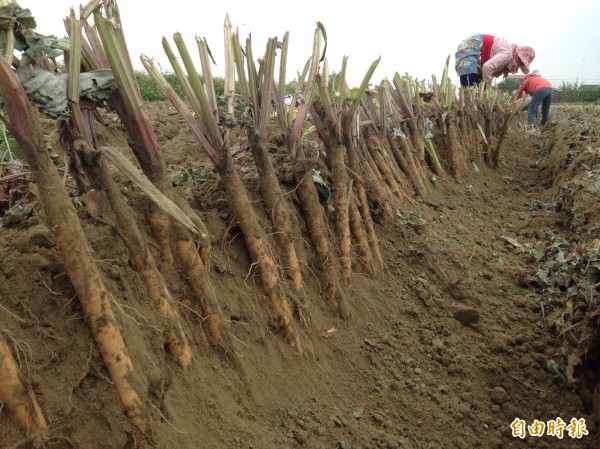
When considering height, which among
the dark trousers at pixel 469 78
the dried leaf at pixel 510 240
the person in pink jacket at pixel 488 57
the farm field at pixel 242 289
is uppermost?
the person in pink jacket at pixel 488 57

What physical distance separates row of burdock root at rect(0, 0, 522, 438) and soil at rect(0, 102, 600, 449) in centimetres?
5

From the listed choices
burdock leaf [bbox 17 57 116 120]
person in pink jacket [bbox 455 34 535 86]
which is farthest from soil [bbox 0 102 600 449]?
person in pink jacket [bbox 455 34 535 86]

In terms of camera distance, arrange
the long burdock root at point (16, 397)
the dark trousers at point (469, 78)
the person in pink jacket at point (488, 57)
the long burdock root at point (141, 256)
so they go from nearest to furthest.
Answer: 1. the long burdock root at point (16, 397)
2. the long burdock root at point (141, 256)
3. the person in pink jacket at point (488, 57)
4. the dark trousers at point (469, 78)

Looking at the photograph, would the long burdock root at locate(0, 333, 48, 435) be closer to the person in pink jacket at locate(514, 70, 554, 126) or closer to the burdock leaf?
the burdock leaf

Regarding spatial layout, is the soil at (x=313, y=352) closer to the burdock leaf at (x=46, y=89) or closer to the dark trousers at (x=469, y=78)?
the burdock leaf at (x=46, y=89)

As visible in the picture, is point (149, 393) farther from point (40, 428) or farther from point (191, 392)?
point (40, 428)

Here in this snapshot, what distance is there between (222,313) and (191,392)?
0.35 metres

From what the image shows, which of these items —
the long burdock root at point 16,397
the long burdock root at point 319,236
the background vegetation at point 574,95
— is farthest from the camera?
the background vegetation at point 574,95

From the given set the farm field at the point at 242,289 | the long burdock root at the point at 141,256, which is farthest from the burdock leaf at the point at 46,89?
the long burdock root at the point at 141,256

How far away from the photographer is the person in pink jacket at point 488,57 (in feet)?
32.4

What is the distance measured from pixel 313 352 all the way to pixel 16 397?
1.24m

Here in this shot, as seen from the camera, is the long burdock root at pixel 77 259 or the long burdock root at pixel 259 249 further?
the long burdock root at pixel 259 249

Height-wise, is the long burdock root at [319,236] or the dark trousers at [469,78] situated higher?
the dark trousers at [469,78]

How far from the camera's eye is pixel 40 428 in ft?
4.05
